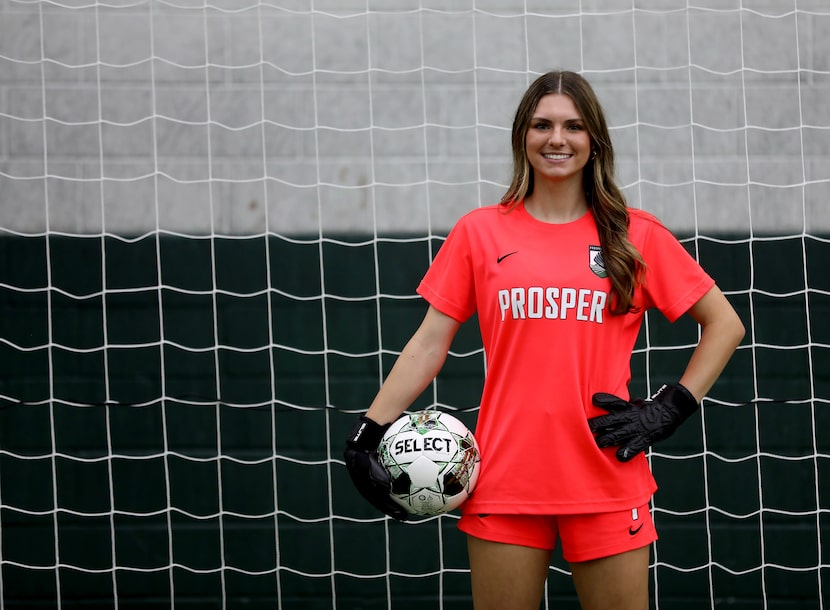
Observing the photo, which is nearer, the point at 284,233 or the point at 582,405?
the point at 582,405

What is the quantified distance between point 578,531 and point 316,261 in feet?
6.28

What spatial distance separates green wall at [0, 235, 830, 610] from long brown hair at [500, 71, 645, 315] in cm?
157

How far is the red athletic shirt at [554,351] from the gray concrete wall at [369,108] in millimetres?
1598

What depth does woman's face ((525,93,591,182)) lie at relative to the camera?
1.77 m

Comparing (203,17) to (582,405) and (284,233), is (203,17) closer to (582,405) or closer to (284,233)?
(284,233)

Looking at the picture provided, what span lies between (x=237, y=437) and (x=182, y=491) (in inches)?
12.1

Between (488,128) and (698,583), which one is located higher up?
(488,128)

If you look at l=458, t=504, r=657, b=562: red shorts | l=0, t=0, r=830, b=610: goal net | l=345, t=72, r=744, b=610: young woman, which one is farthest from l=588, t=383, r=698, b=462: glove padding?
l=0, t=0, r=830, b=610: goal net

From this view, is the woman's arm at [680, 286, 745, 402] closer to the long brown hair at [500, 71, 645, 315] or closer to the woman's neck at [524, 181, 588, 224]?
the long brown hair at [500, 71, 645, 315]

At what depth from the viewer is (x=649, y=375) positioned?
3434 mm

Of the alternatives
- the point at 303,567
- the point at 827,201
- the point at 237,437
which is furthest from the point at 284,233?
the point at 827,201

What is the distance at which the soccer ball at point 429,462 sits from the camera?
181 centimetres

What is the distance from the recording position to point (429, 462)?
1.84 m

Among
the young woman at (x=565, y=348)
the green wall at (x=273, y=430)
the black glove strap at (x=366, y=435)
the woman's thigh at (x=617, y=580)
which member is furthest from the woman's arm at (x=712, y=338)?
the green wall at (x=273, y=430)
